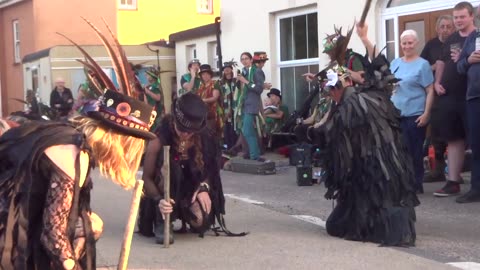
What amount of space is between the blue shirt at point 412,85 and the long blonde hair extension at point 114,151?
5816mm

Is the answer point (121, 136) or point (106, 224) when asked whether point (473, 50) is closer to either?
point (106, 224)

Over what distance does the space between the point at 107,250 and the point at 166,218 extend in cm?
62

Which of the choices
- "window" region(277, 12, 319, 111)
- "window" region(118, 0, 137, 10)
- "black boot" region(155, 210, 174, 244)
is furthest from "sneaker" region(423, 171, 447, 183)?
"window" region(118, 0, 137, 10)

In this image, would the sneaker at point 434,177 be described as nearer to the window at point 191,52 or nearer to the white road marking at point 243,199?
the white road marking at point 243,199

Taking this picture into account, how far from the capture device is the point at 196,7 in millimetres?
33500

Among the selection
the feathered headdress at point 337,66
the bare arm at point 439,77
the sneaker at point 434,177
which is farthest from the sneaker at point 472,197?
the feathered headdress at point 337,66

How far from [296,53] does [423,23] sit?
390cm

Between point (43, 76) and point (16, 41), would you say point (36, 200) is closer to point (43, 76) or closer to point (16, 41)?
point (43, 76)

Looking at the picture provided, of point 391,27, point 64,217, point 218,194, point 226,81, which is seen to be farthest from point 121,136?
point 226,81

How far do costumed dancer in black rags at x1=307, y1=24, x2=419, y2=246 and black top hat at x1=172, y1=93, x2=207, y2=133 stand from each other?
1.11 meters

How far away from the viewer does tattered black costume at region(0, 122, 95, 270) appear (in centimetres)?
333

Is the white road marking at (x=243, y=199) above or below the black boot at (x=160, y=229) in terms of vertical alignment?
below

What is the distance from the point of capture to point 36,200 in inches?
135

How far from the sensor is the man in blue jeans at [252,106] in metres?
12.5
